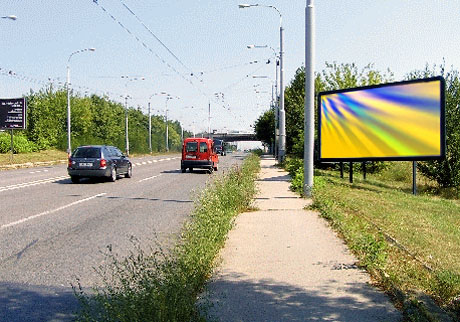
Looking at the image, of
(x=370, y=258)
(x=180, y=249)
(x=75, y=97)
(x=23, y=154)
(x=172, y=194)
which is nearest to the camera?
(x=180, y=249)

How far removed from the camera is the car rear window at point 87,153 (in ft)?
67.0

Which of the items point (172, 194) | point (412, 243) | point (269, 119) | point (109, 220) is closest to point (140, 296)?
point (412, 243)

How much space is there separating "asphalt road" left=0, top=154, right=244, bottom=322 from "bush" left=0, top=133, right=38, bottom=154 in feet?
103

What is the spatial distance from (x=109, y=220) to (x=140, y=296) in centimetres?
666

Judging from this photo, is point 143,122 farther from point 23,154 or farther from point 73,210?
point 73,210

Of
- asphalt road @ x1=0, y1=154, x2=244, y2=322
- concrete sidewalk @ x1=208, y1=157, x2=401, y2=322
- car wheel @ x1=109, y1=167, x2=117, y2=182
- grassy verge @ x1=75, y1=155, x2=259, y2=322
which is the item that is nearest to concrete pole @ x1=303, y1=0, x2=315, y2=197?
asphalt road @ x1=0, y1=154, x2=244, y2=322

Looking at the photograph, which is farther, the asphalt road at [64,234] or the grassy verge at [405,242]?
the asphalt road at [64,234]

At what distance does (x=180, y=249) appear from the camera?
5883 millimetres

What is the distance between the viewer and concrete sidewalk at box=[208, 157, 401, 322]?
4.59m

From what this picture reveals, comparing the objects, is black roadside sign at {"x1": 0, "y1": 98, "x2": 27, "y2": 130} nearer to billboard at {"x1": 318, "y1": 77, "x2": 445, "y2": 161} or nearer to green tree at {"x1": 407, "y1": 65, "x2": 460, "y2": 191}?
green tree at {"x1": 407, "y1": 65, "x2": 460, "y2": 191}

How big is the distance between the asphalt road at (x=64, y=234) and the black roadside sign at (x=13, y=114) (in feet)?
69.6

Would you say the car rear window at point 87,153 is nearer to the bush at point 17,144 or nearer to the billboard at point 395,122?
the billboard at point 395,122

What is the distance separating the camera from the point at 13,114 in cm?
3716

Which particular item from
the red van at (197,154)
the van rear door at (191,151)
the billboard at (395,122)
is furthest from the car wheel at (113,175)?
the billboard at (395,122)
